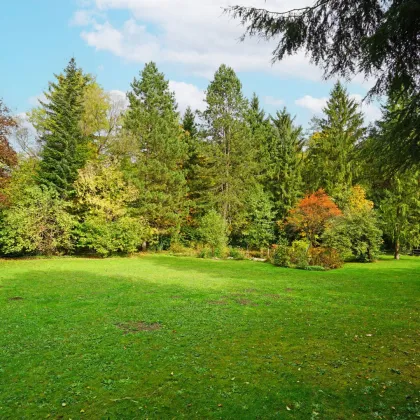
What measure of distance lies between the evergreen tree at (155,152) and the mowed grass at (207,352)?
14965 millimetres

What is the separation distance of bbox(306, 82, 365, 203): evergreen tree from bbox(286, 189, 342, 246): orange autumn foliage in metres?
7.23

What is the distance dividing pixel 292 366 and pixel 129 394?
262 cm

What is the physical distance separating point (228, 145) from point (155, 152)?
6.88 metres

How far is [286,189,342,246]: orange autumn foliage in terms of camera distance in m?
20.5

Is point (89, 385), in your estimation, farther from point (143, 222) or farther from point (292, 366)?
point (143, 222)

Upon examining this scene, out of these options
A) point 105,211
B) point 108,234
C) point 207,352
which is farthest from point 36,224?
point 207,352

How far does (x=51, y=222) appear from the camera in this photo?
21922mm

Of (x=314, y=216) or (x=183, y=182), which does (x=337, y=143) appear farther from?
(x=183, y=182)

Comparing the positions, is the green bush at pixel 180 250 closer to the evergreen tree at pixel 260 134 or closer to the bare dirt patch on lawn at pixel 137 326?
the evergreen tree at pixel 260 134

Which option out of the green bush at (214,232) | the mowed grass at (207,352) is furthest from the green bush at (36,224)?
the mowed grass at (207,352)

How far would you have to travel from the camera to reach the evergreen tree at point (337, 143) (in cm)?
2802

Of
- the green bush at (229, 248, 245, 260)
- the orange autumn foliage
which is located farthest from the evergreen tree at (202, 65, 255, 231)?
the orange autumn foliage

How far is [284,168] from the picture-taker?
30312mm

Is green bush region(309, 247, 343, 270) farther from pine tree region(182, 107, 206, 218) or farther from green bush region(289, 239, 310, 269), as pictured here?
pine tree region(182, 107, 206, 218)
